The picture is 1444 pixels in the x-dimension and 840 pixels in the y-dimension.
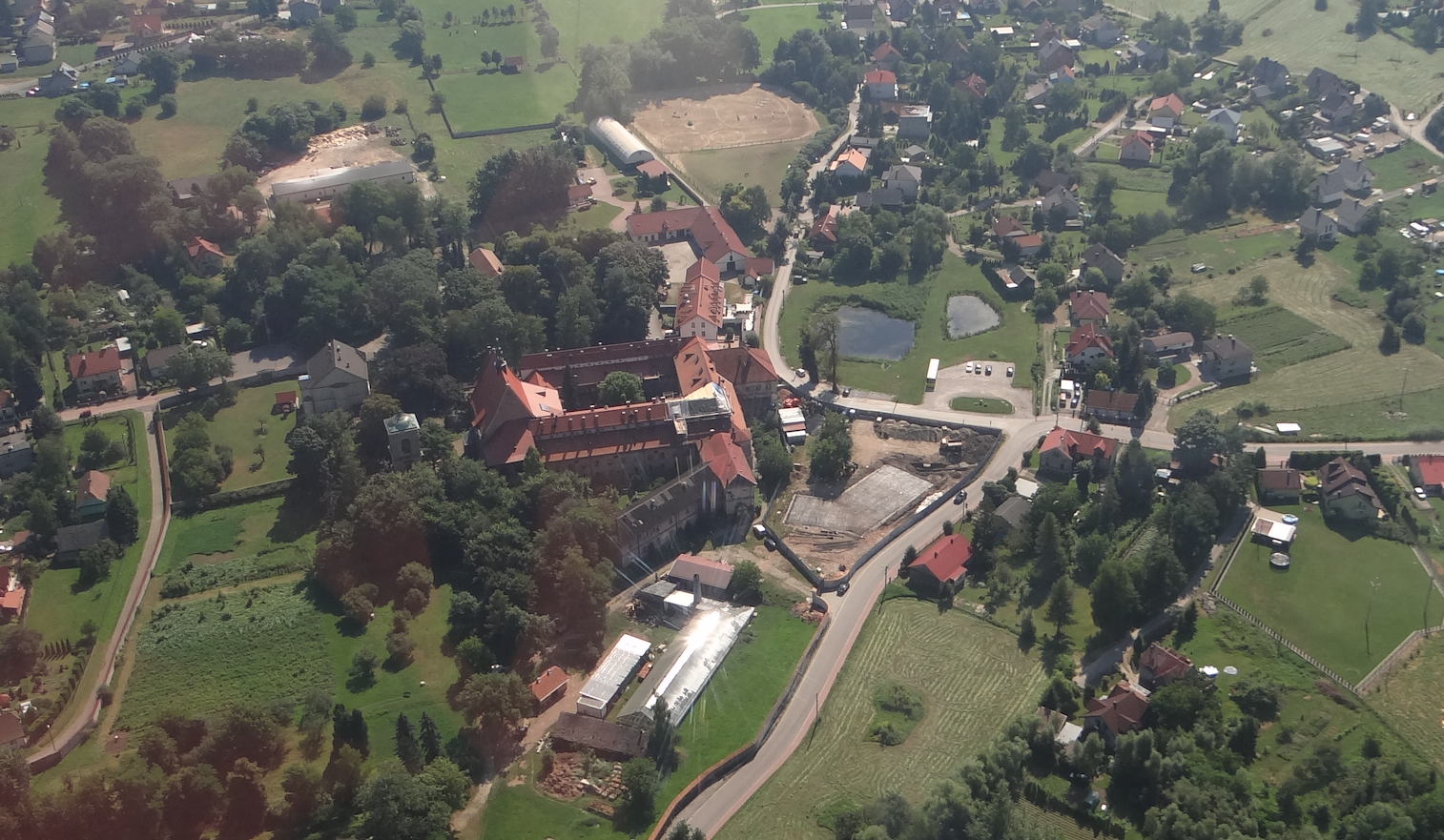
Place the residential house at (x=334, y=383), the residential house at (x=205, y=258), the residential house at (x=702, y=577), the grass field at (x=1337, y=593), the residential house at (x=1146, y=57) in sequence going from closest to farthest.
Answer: the grass field at (x=1337, y=593) < the residential house at (x=702, y=577) < the residential house at (x=334, y=383) < the residential house at (x=205, y=258) < the residential house at (x=1146, y=57)

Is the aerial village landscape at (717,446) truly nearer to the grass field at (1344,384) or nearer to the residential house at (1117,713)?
the residential house at (1117,713)

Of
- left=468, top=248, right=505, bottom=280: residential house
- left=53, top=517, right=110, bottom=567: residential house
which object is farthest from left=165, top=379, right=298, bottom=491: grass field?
left=468, top=248, right=505, bottom=280: residential house

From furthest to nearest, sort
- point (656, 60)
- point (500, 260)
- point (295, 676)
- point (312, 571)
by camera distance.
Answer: point (656, 60), point (500, 260), point (312, 571), point (295, 676)

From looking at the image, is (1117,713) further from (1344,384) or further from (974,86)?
(974,86)

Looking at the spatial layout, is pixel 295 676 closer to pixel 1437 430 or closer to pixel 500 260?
pixel 500 260

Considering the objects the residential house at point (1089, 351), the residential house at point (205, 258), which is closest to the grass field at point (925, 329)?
the residential house at point (1089, 351)

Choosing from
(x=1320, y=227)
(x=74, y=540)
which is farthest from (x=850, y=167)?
(x=74, y=540)

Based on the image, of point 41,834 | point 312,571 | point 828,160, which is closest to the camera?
point 41,834

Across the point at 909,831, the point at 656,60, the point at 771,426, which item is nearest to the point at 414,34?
the point at 656,60
